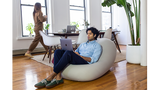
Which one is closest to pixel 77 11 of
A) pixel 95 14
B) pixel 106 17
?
pixel 95 14

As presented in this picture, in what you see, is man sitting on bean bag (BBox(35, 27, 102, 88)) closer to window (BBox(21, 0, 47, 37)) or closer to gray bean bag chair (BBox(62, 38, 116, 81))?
gray bean bag chair (BBox(62, 38, 116, 81))

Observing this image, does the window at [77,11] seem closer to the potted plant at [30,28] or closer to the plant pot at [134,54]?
the potted plant at [30,28]

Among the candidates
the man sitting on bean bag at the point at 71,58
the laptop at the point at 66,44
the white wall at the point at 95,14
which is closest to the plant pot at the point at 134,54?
the man sitting on bean bag at the point at 71,58

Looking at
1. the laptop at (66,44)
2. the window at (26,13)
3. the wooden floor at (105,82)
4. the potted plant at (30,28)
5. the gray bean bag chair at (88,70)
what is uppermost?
the window at (26,13)

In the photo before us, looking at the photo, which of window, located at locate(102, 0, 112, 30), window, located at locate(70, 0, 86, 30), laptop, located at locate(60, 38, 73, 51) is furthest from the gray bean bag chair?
window, located at locate(102, 0, 112, 30)

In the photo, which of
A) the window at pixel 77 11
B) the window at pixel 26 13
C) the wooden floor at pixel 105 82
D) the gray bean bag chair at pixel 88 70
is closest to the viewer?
the wooden floor at pixel 105 82

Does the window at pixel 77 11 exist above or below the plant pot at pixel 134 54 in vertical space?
above

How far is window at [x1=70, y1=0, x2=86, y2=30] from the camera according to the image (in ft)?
21.6

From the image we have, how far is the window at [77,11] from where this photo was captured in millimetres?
6586
